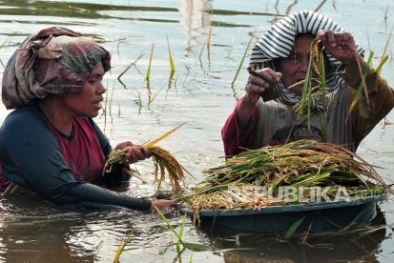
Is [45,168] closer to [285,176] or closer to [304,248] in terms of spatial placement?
[285,176]

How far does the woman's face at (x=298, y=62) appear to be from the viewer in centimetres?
529

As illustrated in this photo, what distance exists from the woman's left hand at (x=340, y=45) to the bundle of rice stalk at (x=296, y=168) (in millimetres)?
484

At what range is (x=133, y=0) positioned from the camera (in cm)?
1241

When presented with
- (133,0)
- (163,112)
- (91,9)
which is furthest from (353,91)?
(133,0)


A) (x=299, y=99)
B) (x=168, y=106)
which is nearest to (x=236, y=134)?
(x=299, y=99)

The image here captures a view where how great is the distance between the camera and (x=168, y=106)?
767 centimetres

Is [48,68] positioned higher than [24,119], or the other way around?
[48,68]

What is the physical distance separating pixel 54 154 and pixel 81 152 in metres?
0.40

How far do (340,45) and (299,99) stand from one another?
1.72ft

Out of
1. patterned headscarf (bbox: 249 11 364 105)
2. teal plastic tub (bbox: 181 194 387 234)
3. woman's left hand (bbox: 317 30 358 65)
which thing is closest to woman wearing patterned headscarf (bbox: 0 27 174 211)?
teal plastic tub (bbox: 181 194 387 234)

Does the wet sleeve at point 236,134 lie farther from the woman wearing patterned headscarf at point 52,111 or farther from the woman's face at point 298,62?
the woman wearing patterned headscarf at point 52,111

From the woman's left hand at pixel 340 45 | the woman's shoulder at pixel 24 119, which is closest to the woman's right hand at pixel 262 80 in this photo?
the woman's left hand at pixel 340 45

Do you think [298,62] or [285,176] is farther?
[298,62]

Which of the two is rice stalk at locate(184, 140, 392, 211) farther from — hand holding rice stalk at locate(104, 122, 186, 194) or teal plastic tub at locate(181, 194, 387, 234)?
hand holding rice stalk at locate(104, 122, 186, 194)
